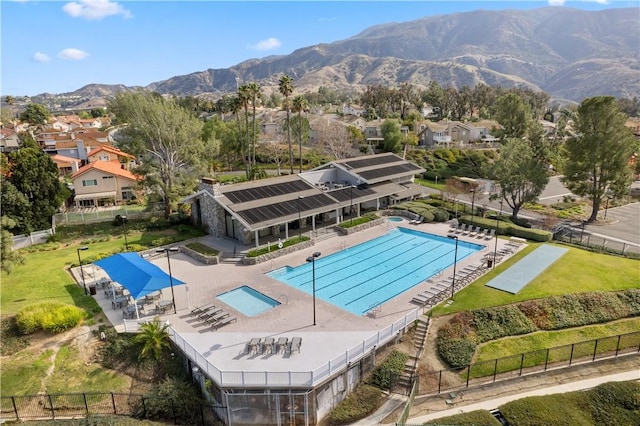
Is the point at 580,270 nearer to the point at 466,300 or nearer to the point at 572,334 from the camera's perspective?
the point at 572,334

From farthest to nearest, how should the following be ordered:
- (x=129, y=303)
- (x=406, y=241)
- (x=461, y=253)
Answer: (x=406, y=241) → (x=461, y=253) → (x=129, y=303)

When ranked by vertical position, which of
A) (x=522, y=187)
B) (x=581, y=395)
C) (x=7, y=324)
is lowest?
(x=581, y=395)

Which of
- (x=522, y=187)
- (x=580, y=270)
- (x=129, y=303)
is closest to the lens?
(x=129, y=303)

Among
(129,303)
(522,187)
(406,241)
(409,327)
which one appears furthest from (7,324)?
(522,187)

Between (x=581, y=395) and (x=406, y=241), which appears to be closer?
(x=581, y=395)

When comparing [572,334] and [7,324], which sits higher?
[7,324]

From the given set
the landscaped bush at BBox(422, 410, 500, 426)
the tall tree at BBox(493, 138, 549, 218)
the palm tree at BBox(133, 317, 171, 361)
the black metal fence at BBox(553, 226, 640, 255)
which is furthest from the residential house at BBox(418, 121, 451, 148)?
the palm tree at BBox(133, 317, 171, 361)
